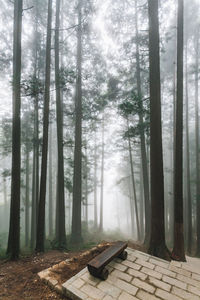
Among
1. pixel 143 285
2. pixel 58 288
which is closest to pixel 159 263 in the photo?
pixel 143 285

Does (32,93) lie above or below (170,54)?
below

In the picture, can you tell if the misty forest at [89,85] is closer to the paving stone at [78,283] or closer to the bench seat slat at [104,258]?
the bench seat slat at [104,258]

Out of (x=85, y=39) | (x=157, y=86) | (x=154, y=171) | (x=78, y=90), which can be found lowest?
(x=154, y=171)

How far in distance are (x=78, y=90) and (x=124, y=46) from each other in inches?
121

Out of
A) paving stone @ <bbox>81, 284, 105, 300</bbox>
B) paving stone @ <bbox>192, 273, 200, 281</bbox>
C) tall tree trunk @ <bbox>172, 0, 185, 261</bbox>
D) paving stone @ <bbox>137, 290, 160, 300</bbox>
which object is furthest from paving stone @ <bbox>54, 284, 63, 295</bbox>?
tall tree trunk @ <bbox>172, 0, 185, 261</bbox>

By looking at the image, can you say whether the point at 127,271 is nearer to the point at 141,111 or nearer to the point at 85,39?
the point at 141,111

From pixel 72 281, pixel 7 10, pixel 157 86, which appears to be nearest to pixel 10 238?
pixel 72 281

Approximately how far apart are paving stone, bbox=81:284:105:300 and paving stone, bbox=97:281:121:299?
76mm

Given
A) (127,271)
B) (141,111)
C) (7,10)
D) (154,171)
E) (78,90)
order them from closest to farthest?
(127,271), (154,171), (141,111), (7,10), (78,90)

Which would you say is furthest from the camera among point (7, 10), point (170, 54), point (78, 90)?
point (170, 54)

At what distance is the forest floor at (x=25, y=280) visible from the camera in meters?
2.35

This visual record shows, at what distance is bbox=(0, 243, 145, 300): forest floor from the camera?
2348 millimetres

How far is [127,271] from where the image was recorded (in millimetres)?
2924

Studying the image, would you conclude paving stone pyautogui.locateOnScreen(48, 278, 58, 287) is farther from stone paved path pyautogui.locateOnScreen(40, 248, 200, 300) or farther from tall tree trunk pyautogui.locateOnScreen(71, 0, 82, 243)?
tall tree trunk pyautogui.locateOnScreen(71, 0, 82, 243)
